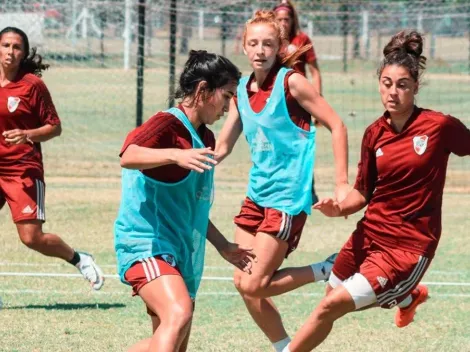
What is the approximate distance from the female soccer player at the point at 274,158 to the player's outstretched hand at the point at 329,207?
0.74 meters

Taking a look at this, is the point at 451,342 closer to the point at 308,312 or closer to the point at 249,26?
the point at 308,312

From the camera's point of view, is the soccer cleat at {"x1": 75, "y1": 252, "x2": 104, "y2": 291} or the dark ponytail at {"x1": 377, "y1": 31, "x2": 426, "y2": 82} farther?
the soccer cleat at {"x1": 75, "y1": 252, "x2": 104, "y2": 291}

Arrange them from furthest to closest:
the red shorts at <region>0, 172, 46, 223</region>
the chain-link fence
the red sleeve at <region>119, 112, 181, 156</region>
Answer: the chain-link fence < the red shorts at <region>0, 172, 46, 223</region> < the red sleeve at <region>119, 112, 181, 156</region>

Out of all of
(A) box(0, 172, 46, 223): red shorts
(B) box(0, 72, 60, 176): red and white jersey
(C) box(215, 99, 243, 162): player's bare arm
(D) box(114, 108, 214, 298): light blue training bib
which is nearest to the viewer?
(D) box(114, 108, 214, 298): light blue training bib

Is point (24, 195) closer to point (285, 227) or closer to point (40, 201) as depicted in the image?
point (40, 201)

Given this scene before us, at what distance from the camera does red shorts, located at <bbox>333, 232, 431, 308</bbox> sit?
19.0ft

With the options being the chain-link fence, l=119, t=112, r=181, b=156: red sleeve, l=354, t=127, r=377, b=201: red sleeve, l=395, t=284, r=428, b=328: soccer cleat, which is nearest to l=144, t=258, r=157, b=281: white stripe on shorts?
l=119, t=112, r=181, b=156: red sleeve

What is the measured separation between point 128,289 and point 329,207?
127 inches

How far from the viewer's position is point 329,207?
5.87m

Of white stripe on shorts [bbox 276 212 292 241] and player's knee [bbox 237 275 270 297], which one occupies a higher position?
white stripe on shorts [bbox 276 212 292 241]

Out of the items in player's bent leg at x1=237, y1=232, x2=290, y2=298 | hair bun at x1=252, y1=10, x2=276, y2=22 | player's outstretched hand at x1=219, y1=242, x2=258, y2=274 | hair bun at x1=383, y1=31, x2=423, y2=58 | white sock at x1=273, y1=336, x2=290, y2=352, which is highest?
hair bun at x1=252, y1=10, x2=276, y2=22

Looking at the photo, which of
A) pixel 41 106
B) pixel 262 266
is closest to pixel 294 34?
pixel 41 106

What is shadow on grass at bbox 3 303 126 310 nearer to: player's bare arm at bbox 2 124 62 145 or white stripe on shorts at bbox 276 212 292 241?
player's bare arm at bbox 2 124 62 145

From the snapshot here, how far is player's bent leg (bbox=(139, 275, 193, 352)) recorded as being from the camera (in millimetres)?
4949
